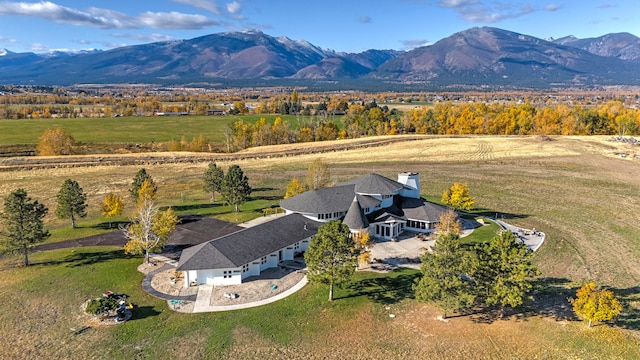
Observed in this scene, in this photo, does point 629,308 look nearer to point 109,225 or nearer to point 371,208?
point 371,208

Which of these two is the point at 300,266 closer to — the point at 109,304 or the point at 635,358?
the point at 109,304

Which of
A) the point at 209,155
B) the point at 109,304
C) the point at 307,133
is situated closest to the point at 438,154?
the point at 307,133

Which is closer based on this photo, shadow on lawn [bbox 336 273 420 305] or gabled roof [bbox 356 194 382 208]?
shadow on lawn [bbox 336 273 420 305]

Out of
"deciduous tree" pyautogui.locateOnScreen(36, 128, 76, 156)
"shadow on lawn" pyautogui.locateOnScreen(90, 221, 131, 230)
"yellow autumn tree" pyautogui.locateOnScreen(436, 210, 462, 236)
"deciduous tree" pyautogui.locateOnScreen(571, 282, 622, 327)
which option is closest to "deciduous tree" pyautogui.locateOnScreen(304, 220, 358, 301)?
"yellow autumn tree" pyautogui.locateOnScreen(436, 210, 462, 236)

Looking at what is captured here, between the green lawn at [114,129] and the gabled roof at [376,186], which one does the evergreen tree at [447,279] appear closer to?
the gabled roof at [376,186]

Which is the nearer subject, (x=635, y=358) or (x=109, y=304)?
(x=635, y=358)

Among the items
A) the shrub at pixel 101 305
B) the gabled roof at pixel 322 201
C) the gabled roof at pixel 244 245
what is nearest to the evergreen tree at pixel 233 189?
the gabled roof at pixel 322 201

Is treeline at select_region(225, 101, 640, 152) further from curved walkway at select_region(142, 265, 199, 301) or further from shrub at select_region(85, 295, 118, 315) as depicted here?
shrub at select_region(85, 295, 118, 315)
